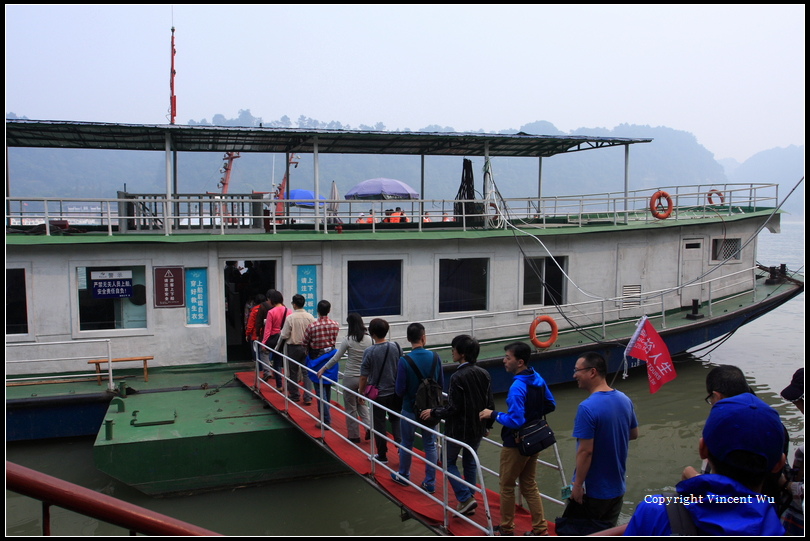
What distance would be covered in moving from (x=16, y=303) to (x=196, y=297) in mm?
2633

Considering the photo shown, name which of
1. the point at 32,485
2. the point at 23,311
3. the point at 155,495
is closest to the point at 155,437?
the point at 155,495

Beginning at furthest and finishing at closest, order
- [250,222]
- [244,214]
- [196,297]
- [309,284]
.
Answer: [244,214] < [250,222] < [309,284] < [196,297]

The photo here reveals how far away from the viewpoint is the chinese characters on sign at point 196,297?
10312 millimetres

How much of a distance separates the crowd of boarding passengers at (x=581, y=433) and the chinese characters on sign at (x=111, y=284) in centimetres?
365

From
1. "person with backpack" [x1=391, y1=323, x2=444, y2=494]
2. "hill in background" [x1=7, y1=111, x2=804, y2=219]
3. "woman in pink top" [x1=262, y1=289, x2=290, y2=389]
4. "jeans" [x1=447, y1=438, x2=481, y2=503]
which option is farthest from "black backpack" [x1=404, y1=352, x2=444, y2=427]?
"hill in background" [x1=7, y1=111, x2=804, y2=219]

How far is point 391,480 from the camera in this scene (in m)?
6.09

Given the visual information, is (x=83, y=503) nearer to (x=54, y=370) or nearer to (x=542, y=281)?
(x=54, y=370)

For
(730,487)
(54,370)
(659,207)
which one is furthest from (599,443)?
(659,207)

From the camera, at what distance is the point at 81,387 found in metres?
9.15

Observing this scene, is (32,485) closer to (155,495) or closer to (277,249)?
(155,495)

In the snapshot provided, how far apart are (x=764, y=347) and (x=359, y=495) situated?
14423 mm

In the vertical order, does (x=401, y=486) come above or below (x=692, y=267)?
below

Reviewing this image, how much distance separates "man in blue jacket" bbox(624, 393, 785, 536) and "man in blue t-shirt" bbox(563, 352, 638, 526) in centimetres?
153

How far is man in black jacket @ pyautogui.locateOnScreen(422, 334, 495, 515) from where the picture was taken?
493 cm
